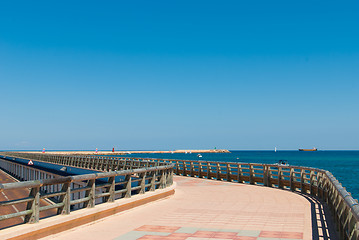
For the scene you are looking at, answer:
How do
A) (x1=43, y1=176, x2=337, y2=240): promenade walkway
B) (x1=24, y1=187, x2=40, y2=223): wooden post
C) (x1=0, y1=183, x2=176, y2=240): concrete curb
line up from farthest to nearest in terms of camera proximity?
1. (x1=43, y1=176, x2=337, y2=240): promenade walkway
2. (x1=24, y1=187, x2=40, y2=223): wooden post
3. (x1=0, y1=183, x2=176, y2=240): concrete curb

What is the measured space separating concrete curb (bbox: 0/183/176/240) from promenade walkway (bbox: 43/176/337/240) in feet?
0.48

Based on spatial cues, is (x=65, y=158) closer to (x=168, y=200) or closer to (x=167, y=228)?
(x=168, y=200)

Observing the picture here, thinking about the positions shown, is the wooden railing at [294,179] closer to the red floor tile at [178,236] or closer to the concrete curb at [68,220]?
the red floor tile at [178,236]

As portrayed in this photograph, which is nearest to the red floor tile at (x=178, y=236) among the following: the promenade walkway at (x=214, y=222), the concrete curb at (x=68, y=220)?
the promenade walkway at (x=214, y=222)

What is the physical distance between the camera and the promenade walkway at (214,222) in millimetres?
8516

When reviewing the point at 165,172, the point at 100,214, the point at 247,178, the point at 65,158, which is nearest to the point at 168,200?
the point at 165,172

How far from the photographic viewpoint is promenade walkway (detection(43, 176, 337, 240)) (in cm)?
852

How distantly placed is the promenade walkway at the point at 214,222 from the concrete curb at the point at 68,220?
0.14m

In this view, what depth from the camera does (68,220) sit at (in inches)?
348

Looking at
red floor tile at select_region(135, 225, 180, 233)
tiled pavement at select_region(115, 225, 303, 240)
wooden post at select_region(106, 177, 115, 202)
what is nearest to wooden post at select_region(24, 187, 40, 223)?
tiled pavement at select_region(115, 225, 303, 240)

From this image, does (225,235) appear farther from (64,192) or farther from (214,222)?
(64,192)

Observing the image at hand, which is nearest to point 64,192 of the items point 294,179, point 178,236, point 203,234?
point 178,236

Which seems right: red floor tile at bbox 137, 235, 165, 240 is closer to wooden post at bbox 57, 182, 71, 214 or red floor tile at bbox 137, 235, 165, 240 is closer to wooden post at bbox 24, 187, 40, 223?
wooden post at bbox 57, 182, 71, 214

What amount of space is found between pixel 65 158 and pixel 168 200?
4417cm
